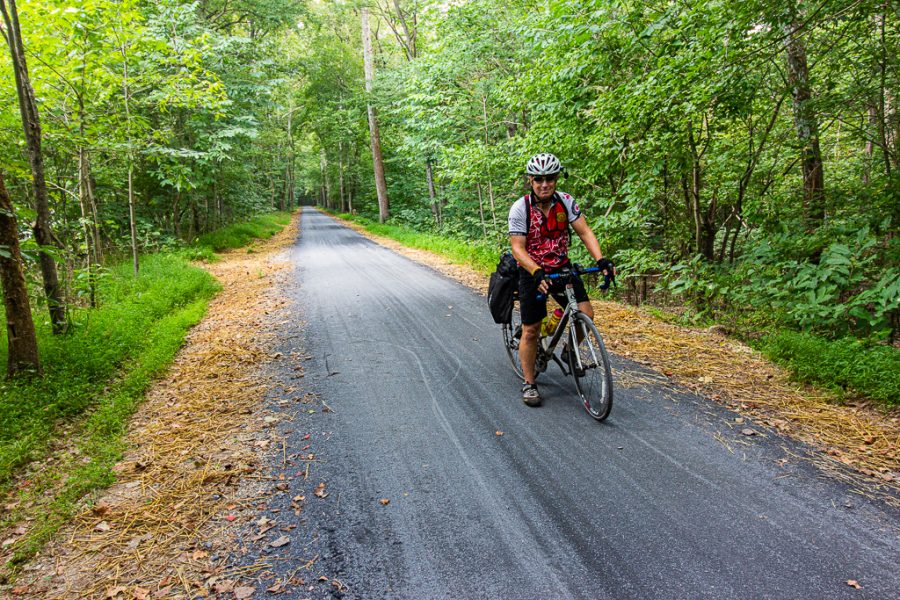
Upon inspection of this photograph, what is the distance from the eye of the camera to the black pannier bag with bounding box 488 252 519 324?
13.2 ft

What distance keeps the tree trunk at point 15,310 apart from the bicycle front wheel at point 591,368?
5.01 metres

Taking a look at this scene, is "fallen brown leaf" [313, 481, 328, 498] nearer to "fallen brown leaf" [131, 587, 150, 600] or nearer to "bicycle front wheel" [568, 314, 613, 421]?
"fallen brown leaf" [131, 587, 150, 600]

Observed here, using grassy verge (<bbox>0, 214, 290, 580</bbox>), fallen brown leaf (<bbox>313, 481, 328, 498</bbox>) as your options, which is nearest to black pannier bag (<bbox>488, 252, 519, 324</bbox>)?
fallen brown leaf (<bbox>313, 481, 328, 498</bbox>)

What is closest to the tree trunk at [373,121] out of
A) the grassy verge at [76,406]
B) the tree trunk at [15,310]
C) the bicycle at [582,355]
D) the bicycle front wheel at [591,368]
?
the grassy verge at [76,406]

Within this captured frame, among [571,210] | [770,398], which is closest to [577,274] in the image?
[571,210]

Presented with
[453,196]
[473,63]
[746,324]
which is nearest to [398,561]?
[746,324]

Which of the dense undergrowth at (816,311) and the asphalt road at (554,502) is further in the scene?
the dense undergrowth at (816,311)

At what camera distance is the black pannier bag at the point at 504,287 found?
403 cm

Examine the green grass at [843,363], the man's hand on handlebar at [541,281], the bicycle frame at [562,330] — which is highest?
the man's hand on handlebar at [541,281]

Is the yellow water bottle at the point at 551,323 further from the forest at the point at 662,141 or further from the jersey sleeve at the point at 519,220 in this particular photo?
the forest at the point at 662,141

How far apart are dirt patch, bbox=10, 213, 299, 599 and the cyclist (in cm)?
235

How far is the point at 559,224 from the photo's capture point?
3744 millimetres

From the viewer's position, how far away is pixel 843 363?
398 cm

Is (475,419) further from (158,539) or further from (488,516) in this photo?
(158,539)
